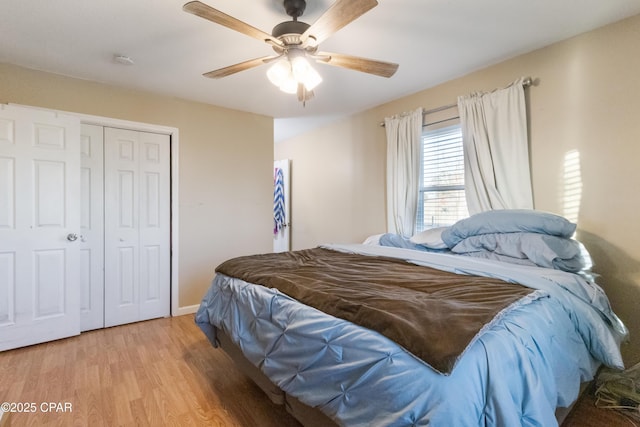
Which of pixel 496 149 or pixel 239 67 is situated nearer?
pixel 239 67

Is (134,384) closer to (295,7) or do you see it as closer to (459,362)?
(459,362)

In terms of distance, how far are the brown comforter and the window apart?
1215 mm

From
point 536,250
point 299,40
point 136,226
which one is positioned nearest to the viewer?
point 299,40

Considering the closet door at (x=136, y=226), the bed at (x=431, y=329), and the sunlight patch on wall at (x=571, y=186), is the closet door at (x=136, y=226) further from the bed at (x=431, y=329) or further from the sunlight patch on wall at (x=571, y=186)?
the sunlight patch on wall at (x=571, y=186)

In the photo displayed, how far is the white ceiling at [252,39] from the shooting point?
6.28 feet

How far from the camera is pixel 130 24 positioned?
2.07 meters

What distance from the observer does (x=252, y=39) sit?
225 centimetres

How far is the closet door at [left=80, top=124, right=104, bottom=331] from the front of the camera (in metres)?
2.94

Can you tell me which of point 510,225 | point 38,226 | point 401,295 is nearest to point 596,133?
point 510,225

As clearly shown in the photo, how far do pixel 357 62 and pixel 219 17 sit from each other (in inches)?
33.9

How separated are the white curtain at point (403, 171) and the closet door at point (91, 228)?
3.05m

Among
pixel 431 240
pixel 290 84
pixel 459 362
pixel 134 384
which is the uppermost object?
pixel 290 84

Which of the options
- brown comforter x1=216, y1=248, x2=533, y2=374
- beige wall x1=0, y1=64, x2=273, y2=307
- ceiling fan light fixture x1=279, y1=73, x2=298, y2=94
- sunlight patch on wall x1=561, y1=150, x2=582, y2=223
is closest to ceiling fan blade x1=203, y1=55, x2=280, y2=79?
ceiling fan light fixture x1=279, y1=73, x2=298, y2=94

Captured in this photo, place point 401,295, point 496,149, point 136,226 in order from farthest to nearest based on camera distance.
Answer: point 136,226, point 496,149, point 401,295
